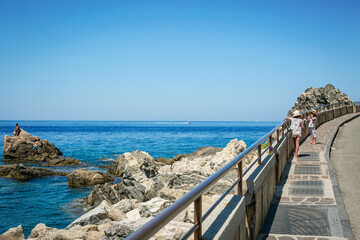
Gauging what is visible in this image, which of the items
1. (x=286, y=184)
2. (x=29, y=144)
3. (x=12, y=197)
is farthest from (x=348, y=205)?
(x=29, y=144)

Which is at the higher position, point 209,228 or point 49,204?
point 209,228

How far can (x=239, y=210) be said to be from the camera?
13.6 feet

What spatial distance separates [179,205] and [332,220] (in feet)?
17.3

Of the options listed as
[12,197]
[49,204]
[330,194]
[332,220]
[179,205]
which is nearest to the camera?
[179,205]

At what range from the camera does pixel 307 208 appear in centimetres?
721

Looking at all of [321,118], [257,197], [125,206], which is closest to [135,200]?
[125,206]

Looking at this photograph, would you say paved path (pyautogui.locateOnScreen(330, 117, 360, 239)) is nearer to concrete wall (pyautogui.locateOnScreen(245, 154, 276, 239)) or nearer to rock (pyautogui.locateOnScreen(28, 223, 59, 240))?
concrete wall (pyautogui.locateOnScreen(245, 154, 276, 239))

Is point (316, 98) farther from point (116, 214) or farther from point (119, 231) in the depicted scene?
point (119, 231)

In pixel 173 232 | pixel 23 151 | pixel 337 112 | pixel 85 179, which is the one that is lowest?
pixel 85 179

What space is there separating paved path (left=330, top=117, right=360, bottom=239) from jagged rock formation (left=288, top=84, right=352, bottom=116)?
1932 cm

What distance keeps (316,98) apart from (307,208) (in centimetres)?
3484

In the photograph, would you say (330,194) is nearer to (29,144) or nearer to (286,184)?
(286,184)

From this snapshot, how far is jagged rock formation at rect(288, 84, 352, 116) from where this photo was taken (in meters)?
38.7

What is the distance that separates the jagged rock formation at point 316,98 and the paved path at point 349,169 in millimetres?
19319
